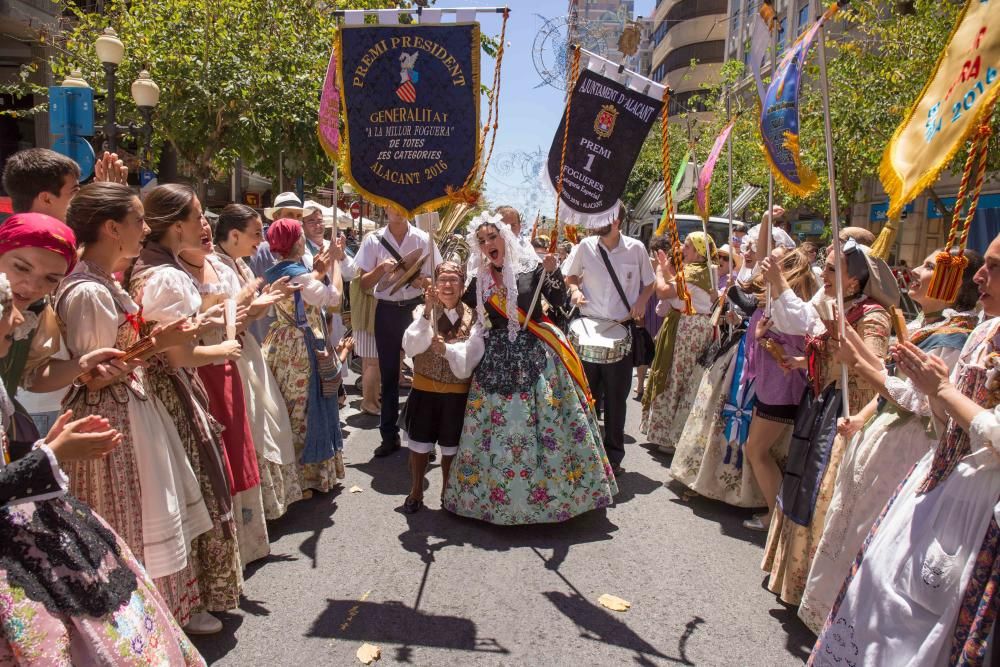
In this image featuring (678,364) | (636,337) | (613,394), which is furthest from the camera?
(678,364)

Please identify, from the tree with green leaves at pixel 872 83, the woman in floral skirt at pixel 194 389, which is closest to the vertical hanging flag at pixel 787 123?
the woman in floral skirt at pixel 194 389

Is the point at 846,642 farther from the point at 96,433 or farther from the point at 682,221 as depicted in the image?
the point at 682,221

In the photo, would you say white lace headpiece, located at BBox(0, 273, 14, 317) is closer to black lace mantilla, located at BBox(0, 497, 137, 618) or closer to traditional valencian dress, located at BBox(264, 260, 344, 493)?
black lace mantilla, located at BBox(0, 497, 137, 618)

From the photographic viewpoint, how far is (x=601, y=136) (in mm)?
4242

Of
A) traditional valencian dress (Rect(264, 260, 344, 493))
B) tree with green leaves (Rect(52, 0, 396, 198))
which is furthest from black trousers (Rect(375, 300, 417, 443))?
tree with green leaves (Rect(52, 0, 396, 198))

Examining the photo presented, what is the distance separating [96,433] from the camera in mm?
1905

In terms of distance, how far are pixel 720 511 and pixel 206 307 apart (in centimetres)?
361

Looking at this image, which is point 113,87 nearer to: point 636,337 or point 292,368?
point 292,368

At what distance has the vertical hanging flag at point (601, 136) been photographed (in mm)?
4191

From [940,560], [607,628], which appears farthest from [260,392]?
[940,560]

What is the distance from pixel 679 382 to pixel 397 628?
3726 millimetres

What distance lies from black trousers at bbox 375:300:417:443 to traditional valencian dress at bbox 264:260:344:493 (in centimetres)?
107

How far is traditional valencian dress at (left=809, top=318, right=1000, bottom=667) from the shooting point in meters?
2.03

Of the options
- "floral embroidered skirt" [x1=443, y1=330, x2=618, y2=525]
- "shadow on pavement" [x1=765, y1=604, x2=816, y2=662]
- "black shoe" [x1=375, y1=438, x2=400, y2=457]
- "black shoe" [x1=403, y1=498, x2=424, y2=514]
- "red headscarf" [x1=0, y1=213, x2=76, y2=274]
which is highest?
"red headscarf" [x1=0, y1=213, x2=76, y2=274]
